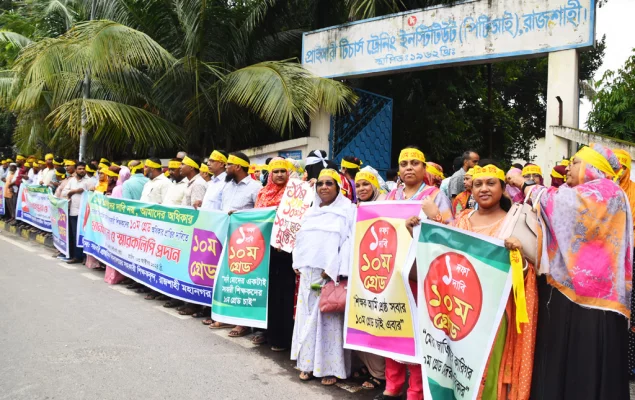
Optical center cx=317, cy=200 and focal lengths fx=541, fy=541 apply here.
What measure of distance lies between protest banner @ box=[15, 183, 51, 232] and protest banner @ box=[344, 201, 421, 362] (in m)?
8.76

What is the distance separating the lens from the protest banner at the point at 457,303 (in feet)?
10.3

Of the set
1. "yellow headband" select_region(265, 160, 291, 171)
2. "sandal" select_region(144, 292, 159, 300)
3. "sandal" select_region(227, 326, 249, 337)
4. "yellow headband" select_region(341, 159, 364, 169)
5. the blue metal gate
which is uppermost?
the blue metal gate

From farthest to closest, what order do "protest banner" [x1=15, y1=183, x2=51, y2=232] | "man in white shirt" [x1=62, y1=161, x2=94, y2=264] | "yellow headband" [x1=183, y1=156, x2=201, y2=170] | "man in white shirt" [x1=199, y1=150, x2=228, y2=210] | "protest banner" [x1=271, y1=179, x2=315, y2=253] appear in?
"protest banner" [x1=15, y1=183, x2=51, y2=232], "man in white shirt" [x1=62, y1=161, x2=94, y2=264], "yellow headband" [x1=183, y1=156, x2=201, y2=170], "man in white shirt" [x1=199, y1=150, x2=228, y2=210], "protest banner" [x1=271, y1=179, x2=315, y2=253]

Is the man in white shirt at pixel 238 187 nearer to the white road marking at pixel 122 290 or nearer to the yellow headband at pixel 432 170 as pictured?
the yellow headband at pixel 432 170

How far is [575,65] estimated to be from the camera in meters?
7.31

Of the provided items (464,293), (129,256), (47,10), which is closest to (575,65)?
(464,293)

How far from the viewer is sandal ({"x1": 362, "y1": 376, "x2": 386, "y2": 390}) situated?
428cm

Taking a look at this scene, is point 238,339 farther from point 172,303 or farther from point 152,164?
point 152,164

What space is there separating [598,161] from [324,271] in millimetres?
2150

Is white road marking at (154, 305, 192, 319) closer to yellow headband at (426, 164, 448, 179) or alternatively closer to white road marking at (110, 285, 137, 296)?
white road marking at (110, 285, 137, 296)

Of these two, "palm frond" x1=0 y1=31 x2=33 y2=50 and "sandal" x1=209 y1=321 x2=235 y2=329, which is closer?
"sandal" x1=209 y1=321 x2=235 y2=329

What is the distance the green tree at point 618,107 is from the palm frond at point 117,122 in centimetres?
912

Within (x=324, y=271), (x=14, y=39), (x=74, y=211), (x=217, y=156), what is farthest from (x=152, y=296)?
(x=14, y=39)

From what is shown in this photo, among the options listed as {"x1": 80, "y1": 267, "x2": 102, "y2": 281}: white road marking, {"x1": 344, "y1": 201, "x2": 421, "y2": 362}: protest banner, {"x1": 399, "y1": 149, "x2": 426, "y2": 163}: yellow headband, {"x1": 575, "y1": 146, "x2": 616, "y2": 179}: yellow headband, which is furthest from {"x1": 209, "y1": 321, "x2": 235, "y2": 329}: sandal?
{"x1": 575, "y1": 146, "x2": 616, "y2": 179}: yellow headband
